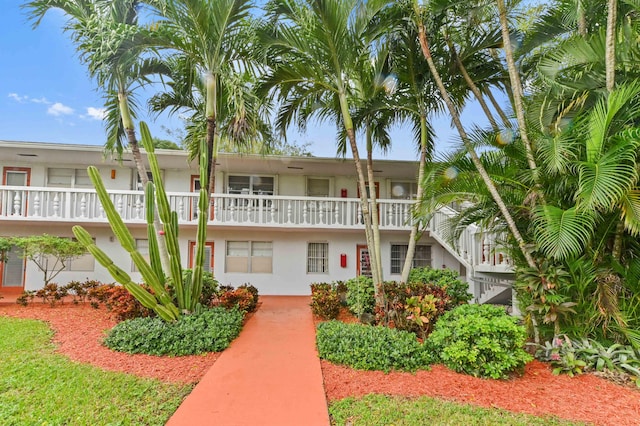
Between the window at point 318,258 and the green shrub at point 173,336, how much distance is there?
6.02 meters

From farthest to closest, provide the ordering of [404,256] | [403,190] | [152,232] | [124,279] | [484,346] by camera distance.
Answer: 1. [403,190]
2. [404,256]
3. [152,232]
4. [124,279]
5. [484,346]

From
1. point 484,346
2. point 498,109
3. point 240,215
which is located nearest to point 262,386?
point 484,346

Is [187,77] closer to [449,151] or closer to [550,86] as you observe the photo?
[449,151]

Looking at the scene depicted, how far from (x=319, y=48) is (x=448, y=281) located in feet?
20.3

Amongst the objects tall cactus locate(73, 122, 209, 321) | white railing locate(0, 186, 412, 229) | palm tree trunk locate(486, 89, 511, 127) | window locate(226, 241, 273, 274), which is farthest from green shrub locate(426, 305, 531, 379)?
window locate(226, 241, 273, 274)

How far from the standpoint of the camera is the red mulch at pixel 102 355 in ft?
15.5

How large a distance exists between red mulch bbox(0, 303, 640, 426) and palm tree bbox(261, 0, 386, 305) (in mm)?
2287

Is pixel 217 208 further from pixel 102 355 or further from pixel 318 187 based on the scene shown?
pixel 102 355

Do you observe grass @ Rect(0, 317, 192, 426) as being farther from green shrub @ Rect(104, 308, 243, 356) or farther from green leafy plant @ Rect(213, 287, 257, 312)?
green leafy plant @ Rect(213, 287, 257, 312)

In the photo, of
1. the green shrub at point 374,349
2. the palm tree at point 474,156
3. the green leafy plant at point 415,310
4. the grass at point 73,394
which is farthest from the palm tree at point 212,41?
the green leafy plant at point 415,310

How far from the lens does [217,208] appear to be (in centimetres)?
1101

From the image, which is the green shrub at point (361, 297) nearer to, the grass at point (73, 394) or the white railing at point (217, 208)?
the white railing at point (217, 208)

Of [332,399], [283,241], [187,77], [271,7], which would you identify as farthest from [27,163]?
[332,399]

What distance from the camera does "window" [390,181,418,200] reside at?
13531 millimetres
